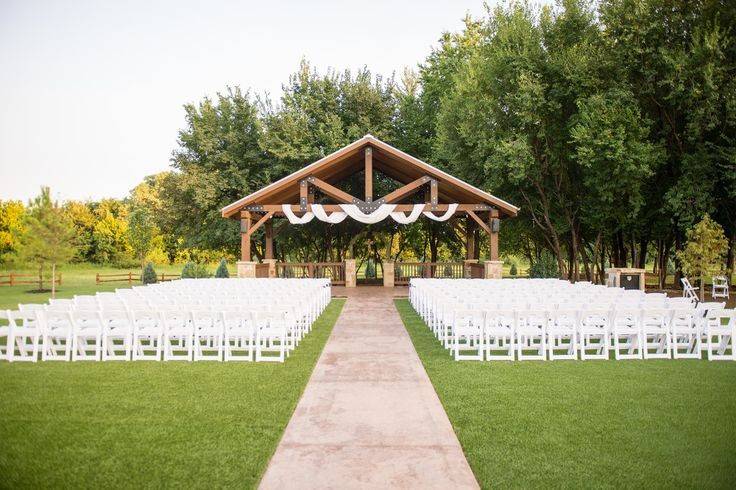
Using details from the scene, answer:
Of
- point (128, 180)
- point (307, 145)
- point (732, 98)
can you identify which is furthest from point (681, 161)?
point (128, 180)

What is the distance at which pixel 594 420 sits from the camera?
18.4 ft

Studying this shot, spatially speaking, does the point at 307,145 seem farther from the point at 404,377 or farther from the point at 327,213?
the point at 404,377

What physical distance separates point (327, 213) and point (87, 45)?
34.8 feet

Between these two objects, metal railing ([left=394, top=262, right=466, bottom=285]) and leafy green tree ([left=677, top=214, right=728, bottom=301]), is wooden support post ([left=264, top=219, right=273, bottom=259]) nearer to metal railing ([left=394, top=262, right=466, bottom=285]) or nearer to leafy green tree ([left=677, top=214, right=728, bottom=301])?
metal railing ([left=394, top=262, right=466, bottom=285])

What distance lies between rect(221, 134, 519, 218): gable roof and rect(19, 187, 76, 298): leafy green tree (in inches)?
418

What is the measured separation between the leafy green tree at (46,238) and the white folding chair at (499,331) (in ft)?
78.9

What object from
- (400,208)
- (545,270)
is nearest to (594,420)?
(400,208)

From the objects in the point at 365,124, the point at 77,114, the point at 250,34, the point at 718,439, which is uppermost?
the point at 250,34

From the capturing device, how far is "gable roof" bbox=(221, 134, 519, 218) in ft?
68.9

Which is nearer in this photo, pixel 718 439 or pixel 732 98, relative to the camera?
pixel 718 439

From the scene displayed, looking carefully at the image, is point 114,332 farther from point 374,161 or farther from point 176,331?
point 374,161

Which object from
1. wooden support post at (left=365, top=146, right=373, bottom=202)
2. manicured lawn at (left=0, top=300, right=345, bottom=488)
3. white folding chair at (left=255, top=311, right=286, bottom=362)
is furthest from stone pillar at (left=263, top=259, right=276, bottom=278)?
manicured lawn at (left=0, top=300, right=345, bottom=488)

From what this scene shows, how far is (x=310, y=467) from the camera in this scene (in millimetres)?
4324

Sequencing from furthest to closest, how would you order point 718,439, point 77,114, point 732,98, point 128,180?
point 128,180, point 77,114, point 732,98, point 718,439
